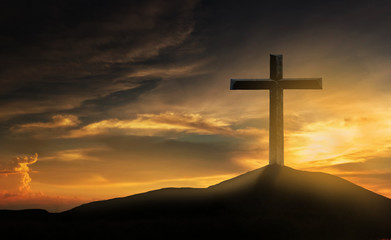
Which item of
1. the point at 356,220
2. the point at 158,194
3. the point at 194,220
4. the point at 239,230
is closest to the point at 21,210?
the point at 158,194

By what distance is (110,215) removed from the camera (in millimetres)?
25531

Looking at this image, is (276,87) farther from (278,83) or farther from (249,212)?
(249,212)

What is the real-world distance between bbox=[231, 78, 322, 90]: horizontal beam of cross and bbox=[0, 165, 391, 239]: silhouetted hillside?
19.2 feet

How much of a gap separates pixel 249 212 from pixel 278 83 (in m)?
10.3

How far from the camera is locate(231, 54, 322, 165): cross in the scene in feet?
98.6

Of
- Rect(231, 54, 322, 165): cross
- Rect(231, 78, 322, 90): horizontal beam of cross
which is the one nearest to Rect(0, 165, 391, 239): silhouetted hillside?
Rect(231, 54, 322, 165): cross

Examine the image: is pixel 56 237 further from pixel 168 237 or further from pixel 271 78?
pixel 271 78

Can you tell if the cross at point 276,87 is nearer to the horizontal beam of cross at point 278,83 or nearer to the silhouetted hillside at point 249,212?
the horizontal beam of cross at point 278,83

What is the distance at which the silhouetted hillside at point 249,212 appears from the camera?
20719 mm

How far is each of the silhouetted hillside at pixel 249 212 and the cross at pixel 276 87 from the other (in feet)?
4.60

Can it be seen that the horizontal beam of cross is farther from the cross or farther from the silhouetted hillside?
the silhouetted hillside

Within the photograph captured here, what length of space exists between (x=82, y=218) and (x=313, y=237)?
12954mm

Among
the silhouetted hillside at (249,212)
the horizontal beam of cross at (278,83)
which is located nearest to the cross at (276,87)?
the horizontal beam of cross at (278,83)

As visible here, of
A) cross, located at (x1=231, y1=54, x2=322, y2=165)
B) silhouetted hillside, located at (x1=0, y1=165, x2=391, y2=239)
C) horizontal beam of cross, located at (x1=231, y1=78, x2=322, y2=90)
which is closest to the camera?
silhouetted hillside, located at (x1=0, y1=165, x2=391, y2=239)
